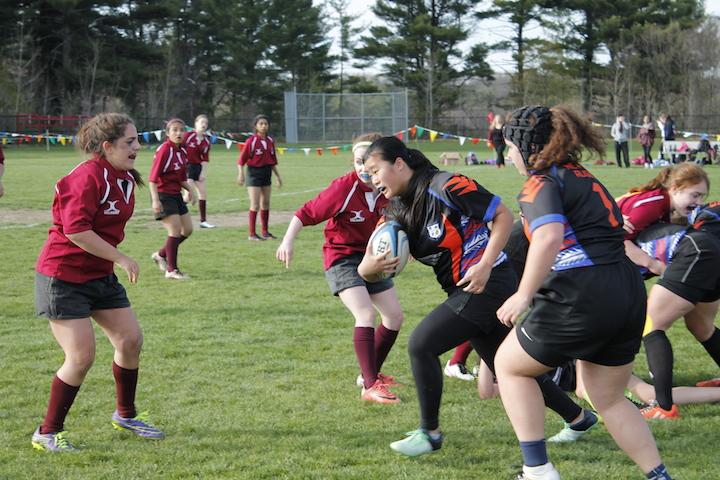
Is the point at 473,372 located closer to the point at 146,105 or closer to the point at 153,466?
the point at 153,466

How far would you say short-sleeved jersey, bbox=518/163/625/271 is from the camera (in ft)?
11.1

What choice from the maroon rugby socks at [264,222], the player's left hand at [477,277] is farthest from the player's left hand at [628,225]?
the maroon rugby socks at [264,222]

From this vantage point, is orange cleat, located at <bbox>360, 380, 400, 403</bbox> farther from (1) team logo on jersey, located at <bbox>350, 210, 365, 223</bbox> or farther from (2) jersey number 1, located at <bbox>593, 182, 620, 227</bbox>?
(2) jersey number 1, located at <bbox>593, 182, 620, 227</bbox>

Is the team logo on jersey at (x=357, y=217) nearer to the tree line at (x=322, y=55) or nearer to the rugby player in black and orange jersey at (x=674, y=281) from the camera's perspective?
the rugby player in black and orange jersey at (x=674, y=281)

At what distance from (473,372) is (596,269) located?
2619mm

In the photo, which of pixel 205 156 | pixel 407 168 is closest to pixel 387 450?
pixel 407 168

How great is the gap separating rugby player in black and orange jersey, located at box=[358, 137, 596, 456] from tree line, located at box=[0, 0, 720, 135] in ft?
157

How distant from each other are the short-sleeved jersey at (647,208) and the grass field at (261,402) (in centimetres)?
114

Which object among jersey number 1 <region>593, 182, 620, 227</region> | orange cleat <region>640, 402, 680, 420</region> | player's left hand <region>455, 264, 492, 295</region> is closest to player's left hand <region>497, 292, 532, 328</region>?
jersey number 1 <region>593, 182, 620, 227</region>

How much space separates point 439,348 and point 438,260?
437mm

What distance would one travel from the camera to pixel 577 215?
341cm

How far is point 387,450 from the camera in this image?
4.45m

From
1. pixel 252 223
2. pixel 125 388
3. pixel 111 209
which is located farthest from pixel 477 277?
pixel 252 223

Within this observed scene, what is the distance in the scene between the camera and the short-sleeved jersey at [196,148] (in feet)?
46.5
